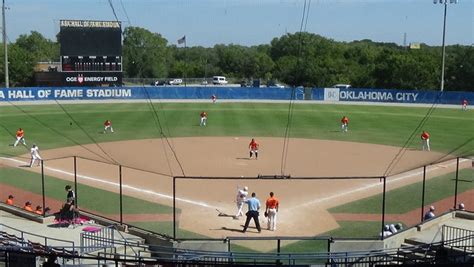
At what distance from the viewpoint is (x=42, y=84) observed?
81.7 metres

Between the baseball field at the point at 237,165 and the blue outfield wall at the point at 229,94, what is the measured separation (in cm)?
1009

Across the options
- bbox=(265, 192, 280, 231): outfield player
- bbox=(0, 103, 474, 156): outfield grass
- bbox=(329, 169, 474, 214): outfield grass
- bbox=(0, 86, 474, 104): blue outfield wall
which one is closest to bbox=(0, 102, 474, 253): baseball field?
bbox=(329, 169, 474, 214): outfield grass

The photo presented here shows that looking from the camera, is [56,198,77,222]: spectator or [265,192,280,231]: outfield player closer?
[56,198,77,222]: spectator

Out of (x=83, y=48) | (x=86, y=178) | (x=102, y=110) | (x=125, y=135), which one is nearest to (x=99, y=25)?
(x=83, y=48)

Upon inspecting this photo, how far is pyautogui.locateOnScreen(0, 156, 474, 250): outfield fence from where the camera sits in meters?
19.6

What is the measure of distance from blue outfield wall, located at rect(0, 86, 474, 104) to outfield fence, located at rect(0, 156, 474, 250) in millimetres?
42797

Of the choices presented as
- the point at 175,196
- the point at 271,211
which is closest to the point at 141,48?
the point at 175,196

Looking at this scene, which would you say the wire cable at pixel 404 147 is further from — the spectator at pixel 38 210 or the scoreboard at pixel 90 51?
the scoreboard at pixel 90 51

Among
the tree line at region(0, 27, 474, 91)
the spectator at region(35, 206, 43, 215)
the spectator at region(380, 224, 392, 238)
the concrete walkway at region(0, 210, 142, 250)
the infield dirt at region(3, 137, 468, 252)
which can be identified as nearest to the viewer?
the concrete walkway at region(0, 210, 142, 250)

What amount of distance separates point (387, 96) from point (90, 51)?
39.8m

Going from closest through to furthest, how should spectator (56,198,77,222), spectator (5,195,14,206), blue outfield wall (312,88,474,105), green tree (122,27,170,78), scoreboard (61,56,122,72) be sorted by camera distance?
1. spectator (56,198,77,222)
2. spectator (5,195,14,206)
3. scoreboard (61,56,122,72)
4. blue outfield wall (312,88,474,105)
5. green tree (122,27,170,78)

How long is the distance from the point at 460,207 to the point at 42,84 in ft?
235

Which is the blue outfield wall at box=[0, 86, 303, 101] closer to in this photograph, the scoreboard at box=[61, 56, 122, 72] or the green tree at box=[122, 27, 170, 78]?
the green tree at box=[122, 27, 170, 78]

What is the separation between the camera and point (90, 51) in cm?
6694
